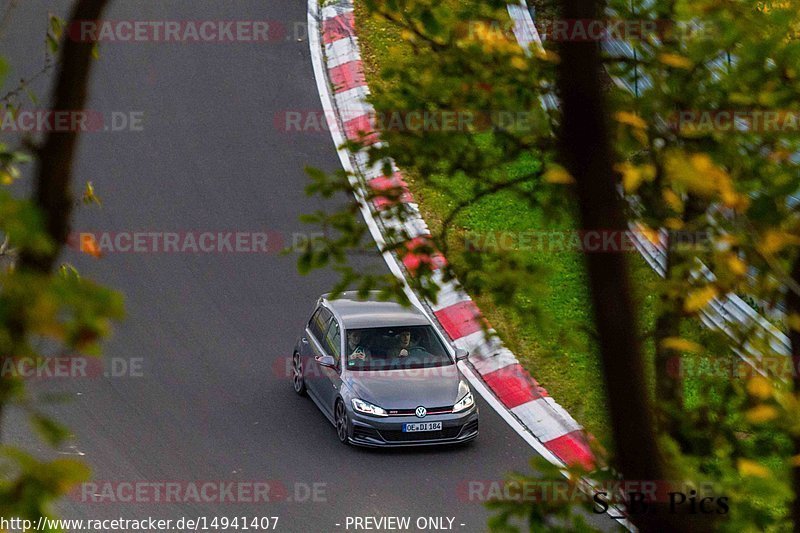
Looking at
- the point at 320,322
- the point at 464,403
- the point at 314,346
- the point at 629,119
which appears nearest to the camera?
the point at 629,119

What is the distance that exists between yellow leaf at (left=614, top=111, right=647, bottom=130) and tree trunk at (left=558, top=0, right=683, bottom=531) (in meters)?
0.62

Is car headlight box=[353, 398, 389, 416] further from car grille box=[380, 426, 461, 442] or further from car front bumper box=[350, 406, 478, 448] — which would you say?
car grille box=[380, 426, 461, 442]

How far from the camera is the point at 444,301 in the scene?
15.2 m

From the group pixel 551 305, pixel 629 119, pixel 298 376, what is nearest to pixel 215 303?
pixel 298 376

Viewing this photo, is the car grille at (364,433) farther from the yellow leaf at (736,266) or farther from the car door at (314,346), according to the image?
the yellow leaf at (736,266)

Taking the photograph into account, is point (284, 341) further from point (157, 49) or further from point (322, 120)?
point (157, 49)

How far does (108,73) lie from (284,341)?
7278 mm

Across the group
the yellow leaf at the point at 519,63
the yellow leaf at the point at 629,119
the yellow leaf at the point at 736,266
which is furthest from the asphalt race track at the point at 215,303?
the yellow leaf at the point at 736,266

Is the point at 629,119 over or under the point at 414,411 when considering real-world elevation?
over

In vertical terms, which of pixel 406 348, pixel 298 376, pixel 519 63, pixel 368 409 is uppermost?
pixel 519 63

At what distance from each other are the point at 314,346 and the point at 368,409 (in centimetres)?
131

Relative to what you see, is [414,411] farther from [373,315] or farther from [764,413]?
[764,413]

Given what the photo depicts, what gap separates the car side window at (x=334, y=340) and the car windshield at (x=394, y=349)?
0.10 meters

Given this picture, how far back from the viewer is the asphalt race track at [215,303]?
1184 centimetres
